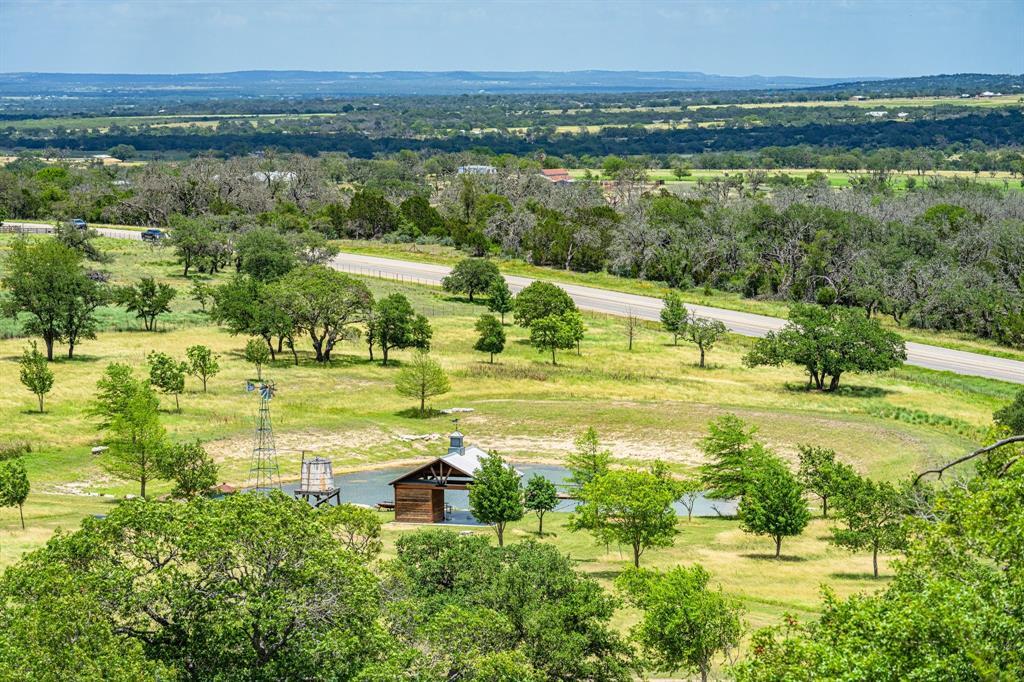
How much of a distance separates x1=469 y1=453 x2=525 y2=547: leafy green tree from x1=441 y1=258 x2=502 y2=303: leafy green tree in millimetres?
60019

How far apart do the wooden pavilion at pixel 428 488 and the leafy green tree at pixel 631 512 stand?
8.88 metres

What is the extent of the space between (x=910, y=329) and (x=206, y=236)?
205ft

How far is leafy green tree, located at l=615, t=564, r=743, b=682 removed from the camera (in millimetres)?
30281

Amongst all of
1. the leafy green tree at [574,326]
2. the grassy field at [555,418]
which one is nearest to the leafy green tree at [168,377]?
the grassy field at [555,418]

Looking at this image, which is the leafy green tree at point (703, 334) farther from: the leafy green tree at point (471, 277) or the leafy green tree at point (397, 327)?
the leafy green tree at point (471, 277)

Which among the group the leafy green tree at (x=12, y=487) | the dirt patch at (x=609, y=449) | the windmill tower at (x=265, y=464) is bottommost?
the dirt patch at (x=609, y=449)

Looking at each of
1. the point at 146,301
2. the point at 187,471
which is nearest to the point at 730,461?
the point at 187,471

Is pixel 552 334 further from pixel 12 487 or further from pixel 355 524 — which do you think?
pixel 355 524

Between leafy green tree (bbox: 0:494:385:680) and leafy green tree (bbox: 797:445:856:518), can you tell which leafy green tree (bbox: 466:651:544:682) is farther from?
leafy green tree (bbox: 797:445:856:518)

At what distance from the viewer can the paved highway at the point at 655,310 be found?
8806cm

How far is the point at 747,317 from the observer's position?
106 m

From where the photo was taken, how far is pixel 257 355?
78000mm

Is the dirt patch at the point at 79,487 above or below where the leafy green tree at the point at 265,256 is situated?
below

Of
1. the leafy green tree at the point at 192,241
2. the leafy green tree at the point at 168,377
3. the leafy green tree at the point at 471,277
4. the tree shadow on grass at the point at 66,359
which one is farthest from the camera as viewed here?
the leafy green tree at the point at 192,241
